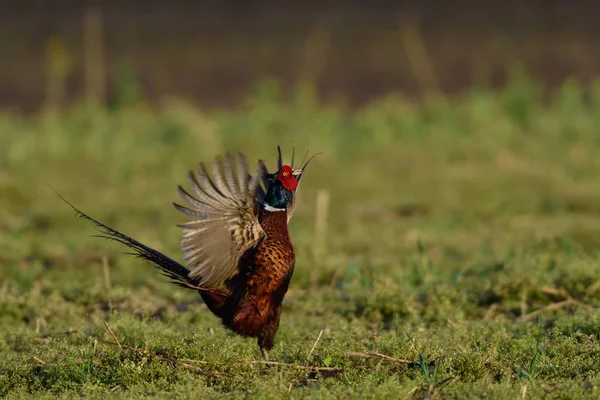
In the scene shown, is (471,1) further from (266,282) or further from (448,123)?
(266,282)

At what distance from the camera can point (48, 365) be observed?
416cm

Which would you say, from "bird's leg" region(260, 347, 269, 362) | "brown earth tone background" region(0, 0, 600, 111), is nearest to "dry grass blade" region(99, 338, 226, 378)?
"bird's leg" region(260, 347, 269, 362)

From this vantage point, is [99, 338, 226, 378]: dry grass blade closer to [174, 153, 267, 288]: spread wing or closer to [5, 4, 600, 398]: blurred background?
[5, 4, 600, 398]: blurred background

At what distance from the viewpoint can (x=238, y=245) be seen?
4273 mm

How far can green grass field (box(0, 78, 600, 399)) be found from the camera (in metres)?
4.08

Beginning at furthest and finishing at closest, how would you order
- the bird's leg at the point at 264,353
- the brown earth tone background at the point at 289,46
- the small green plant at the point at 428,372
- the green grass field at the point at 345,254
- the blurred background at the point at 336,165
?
the brown earth tone background at the point at 289,46 < the blurred background at the point at 336,165 < the bird's leg at the point at 264,353 < the green grass field at the point at 345,254 < the small green plant at the point at 428,372

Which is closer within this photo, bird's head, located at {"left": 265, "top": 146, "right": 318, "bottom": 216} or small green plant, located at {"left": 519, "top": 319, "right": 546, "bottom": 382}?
small green plant, located at {"left": 519, "top": 319, "right": 546, "bottom": 382}

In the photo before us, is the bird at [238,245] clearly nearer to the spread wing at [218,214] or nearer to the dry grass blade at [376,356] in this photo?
the spread wing at [218,214]

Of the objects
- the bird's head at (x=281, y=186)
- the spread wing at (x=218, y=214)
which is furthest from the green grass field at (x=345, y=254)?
the bird's head at (x=281, y=186)

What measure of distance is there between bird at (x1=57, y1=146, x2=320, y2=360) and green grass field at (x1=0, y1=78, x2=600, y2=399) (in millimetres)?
171

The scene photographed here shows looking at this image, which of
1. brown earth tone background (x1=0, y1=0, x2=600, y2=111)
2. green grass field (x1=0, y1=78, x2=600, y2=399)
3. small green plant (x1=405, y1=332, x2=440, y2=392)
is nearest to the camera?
small green plant (x1=405, y1=332, x2=440, y2=392)

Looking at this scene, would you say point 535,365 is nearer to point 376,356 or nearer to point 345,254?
point 376,356

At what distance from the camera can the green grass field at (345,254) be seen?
4.08 metres

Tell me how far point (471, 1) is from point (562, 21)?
1335 mm
